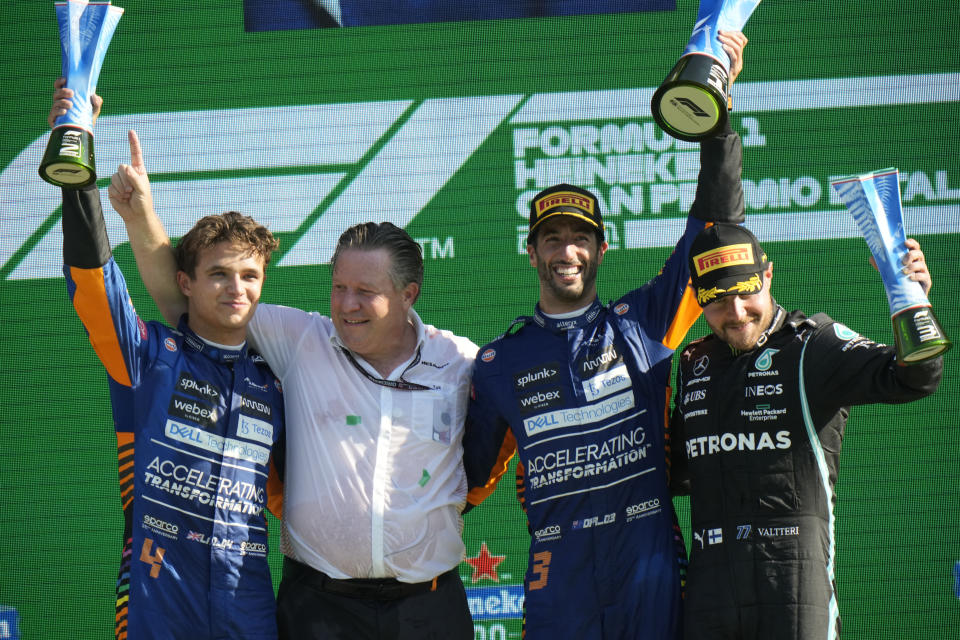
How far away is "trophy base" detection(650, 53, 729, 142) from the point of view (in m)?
2.11

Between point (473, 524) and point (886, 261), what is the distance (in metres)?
2.40

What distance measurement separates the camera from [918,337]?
1.92m

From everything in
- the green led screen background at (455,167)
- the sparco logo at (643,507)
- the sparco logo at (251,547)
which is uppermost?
the green led screen background at (455,167)

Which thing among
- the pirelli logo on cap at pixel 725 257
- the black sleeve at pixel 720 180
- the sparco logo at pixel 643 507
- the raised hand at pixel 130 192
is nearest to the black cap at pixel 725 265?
the pirelli logo on cap at pixel 725 257

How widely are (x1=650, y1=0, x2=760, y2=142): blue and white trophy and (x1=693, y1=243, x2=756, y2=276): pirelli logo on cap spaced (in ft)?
0.86

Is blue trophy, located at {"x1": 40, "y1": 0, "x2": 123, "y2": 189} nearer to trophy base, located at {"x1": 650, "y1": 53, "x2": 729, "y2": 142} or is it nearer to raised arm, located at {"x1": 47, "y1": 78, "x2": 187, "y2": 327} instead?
raised arm, located at {"x1": 47, "y1": 78, "x2": 187, "y2": 327}

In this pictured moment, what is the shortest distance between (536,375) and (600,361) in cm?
17

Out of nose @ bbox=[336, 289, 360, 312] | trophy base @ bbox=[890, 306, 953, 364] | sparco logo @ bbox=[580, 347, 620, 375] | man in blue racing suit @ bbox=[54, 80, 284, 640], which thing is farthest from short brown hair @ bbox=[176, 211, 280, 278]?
trophy base @ bbox=[890, 306, 953, 364]

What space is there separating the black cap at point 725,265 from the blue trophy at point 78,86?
137 centimetres

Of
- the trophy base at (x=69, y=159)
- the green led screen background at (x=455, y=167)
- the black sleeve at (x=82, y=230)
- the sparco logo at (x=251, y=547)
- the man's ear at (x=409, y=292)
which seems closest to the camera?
the trophy base at (x=69, y=159)

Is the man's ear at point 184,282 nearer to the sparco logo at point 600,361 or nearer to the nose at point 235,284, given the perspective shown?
the nose at point 235,284

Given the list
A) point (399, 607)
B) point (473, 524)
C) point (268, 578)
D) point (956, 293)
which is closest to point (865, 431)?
point (956, 293)

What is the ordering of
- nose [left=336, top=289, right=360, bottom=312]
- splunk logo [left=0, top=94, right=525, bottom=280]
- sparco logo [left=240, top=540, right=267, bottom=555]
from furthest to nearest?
splunk logo [left=0, top=94, right=525, bottom=280]
nose [left=336, top=289, right=360, bottom=312]
sparco logo [left=240, top=540, right=267, bottom=555]

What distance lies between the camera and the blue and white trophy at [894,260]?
1927 millimetres
